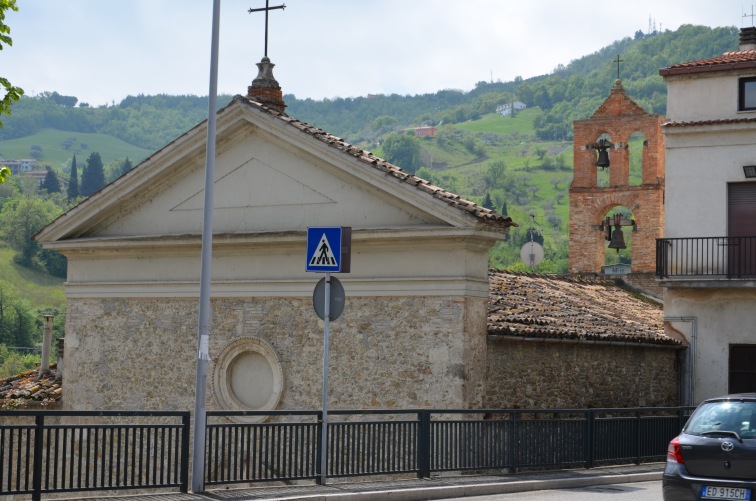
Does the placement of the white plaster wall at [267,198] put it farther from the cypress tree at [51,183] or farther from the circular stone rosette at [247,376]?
the cypress tree at [51,183]

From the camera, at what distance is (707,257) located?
2636cm

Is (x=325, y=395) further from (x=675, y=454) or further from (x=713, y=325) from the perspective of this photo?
(x=713, y=325)

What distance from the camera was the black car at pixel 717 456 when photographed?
Answer: 12.1 metres

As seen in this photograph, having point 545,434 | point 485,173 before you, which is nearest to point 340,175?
point 545,434

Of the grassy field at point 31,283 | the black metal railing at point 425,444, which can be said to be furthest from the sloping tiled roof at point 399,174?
the grassy field at point 31,283

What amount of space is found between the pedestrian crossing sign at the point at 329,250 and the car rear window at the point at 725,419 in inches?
187

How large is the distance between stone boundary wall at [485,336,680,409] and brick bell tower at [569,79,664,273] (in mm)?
5948

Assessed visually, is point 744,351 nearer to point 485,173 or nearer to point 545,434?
point 545,434

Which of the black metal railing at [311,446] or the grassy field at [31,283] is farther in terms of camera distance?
the grassy field at [31,283]

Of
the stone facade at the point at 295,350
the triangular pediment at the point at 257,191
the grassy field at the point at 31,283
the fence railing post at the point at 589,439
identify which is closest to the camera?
the fence railing post at the point at 589,439

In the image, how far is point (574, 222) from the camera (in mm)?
32969

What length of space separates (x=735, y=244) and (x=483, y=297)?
314 inches

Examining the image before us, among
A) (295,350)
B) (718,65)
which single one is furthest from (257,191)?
(718,65)

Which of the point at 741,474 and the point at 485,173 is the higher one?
the point at 485,173
